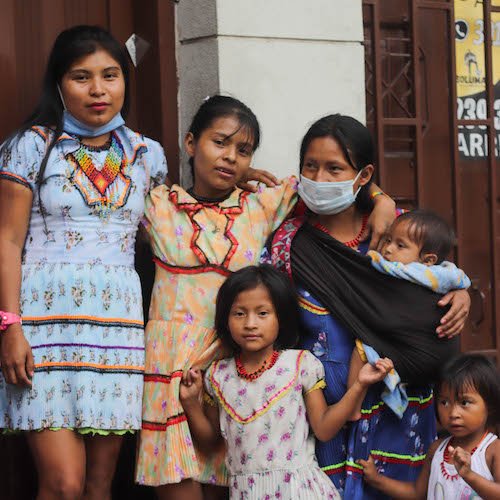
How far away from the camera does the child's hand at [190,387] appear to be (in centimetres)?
380

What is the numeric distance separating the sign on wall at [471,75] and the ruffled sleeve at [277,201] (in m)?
1.49

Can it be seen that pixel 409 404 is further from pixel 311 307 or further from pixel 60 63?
pixel 60 63

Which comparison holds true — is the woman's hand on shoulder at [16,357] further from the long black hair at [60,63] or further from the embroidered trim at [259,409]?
the embroidered trim at [259,409]

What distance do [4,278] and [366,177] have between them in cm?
136

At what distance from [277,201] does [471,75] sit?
68.4 inches

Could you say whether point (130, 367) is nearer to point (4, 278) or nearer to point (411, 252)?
point (4, 278)

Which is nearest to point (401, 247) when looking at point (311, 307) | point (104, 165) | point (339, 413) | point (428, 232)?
point (428, 232)

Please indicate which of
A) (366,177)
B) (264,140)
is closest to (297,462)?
(366,177)

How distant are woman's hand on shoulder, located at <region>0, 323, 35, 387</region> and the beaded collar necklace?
1.86 feet

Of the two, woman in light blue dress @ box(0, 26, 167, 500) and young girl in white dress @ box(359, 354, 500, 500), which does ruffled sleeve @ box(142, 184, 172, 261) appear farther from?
young girl in white dress @ box(359, 354, 500, 500)

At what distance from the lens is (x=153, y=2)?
4.56 meters

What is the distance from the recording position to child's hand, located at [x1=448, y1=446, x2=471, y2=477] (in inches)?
137

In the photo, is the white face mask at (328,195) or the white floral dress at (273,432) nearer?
the white floral dress at (273,432)

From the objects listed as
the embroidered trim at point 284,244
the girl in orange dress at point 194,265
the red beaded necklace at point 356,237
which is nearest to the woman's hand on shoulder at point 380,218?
the red beaded necklace at point 356,237
